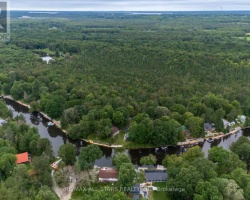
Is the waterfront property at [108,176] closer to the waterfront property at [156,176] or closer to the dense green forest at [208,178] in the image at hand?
the waterfront property at [156,176]

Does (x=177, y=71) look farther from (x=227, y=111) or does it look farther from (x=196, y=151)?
(x=196, y=151)

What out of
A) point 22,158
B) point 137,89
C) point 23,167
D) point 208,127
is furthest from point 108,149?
point 137,89

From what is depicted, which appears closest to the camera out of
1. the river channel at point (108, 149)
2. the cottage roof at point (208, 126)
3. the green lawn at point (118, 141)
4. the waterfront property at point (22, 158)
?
the waterfront property at point (22, 158)

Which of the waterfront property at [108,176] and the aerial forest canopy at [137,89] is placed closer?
the waterfront property at [108,176]

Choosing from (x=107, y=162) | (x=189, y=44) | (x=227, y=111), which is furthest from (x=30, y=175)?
(x=189, y=44)

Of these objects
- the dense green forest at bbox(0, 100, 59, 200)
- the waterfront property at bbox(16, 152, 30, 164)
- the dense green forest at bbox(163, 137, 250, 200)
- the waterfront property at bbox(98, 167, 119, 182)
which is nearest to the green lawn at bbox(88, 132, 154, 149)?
the dense green forest at bbox(163, 137, 250, 200)

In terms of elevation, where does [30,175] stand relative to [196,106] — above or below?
below

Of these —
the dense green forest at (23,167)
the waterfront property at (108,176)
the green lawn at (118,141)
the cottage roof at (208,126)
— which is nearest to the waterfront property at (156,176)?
the waterfront property at (108,176)

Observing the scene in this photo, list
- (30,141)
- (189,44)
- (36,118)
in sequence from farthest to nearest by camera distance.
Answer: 1. (189,44)
2. (36,118)
3. (30,141)

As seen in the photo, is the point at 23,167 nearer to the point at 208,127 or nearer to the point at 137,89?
the point at 208,127

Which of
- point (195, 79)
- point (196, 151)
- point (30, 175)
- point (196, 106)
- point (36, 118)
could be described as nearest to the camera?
point (30, 175)

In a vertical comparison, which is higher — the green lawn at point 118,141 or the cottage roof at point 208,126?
the cottage roof at point 208,126
